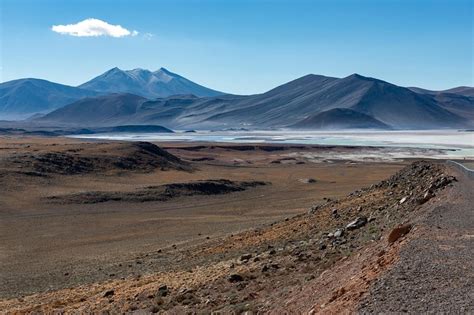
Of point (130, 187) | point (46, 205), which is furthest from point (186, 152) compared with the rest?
point (46, 205)

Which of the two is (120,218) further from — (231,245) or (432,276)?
(432,276)

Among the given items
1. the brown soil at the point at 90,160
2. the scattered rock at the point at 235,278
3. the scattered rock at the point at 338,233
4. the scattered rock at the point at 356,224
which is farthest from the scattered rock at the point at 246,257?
the brown soil at the point at 90,160

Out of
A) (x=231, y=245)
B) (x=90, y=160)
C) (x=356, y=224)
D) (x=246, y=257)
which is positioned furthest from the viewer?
(x=90, y=160)

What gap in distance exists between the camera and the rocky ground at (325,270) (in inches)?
405

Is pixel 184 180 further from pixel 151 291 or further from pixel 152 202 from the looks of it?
pixel 151 291

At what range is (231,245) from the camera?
22.9m

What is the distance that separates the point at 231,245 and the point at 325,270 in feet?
31.4

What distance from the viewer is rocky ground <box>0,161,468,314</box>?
405 inches

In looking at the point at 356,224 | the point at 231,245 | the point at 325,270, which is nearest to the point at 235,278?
the point at 325,270

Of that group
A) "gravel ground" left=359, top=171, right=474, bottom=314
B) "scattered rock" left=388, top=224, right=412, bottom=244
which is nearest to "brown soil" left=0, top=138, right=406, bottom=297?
"scattered rock" left=388, top=224, right=412, bottom=244

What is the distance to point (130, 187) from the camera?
5384 cm

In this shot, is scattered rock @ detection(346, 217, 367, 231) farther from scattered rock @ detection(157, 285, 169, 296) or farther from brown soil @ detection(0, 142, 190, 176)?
brown soil @ detection(0, 142, 190, 176)

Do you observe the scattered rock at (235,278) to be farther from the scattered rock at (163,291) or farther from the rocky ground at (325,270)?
the scattered rock at (163,291)

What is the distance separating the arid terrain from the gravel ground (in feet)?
0.10
